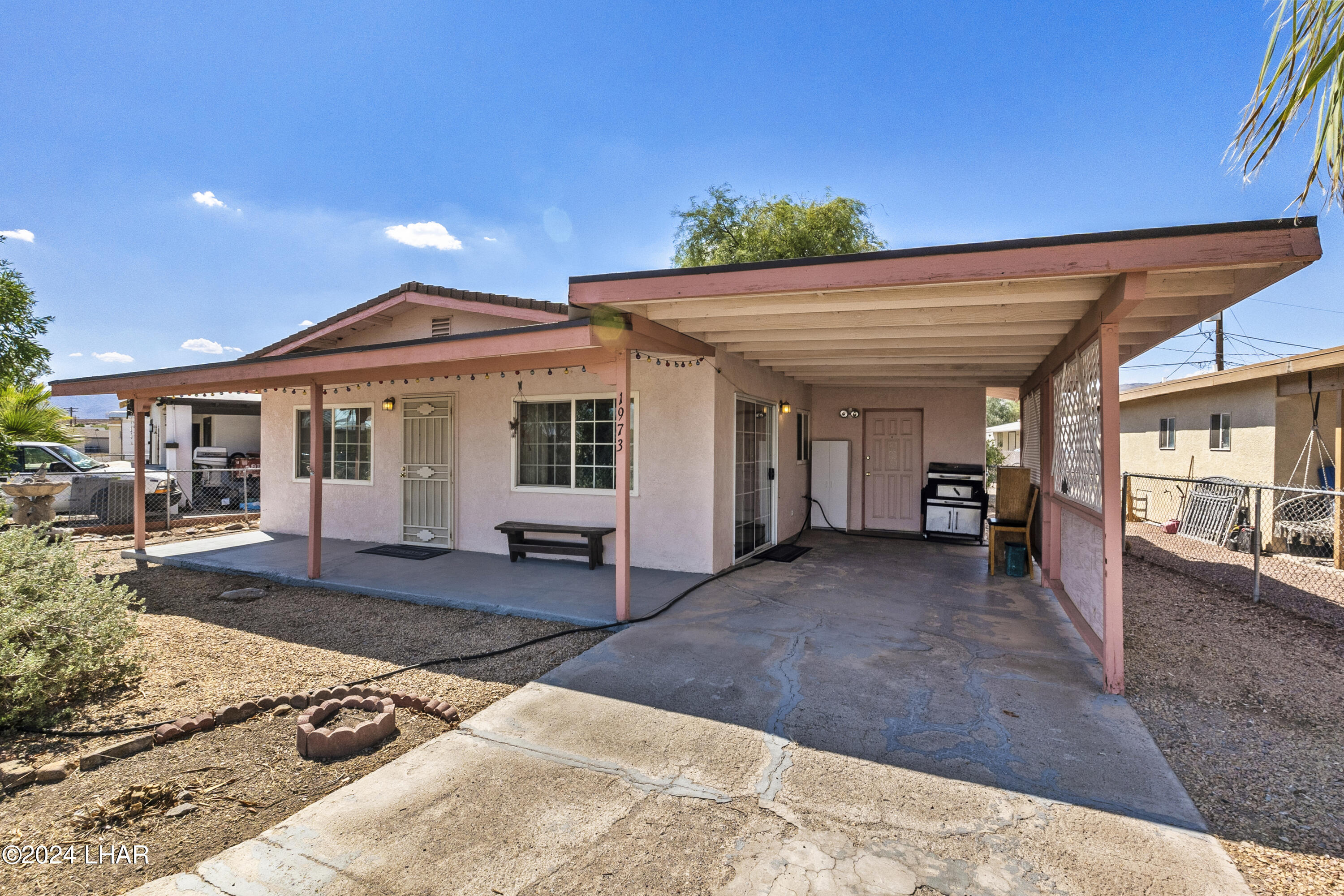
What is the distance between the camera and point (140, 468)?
755 centimetres

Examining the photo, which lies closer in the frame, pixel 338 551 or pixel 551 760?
pixel 551 760

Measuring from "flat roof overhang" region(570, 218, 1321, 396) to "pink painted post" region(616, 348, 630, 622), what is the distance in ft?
1.62

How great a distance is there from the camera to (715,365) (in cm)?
593

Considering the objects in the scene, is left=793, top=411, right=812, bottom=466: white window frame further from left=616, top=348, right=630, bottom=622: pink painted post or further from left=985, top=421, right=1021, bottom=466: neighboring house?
left=985, top=421, right=1021, bottom=466: neighboring house

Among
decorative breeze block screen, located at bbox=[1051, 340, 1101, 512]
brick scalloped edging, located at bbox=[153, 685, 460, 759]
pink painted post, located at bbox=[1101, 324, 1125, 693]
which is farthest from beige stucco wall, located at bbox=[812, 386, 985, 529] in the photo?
brick scalloped edging, located at bbox=[153, 685, 460, 759]

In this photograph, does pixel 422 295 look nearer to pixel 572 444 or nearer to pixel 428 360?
pixel 428 360

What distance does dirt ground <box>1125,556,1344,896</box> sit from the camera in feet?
6.77

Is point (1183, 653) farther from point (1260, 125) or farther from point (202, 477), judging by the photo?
point (202, 477)

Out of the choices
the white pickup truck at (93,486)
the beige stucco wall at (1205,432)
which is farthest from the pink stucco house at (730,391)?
the beige stucco wall at (1205,432)

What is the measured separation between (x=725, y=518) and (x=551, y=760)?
13.0ft

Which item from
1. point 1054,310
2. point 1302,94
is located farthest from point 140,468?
point 1302,94

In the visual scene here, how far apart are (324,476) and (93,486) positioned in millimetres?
4891

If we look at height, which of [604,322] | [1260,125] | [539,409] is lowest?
[539,409]

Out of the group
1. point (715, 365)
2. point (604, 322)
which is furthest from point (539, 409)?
point (604, 322)
